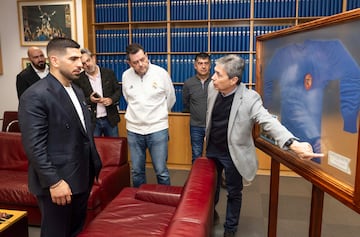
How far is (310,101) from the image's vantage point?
1.37 m

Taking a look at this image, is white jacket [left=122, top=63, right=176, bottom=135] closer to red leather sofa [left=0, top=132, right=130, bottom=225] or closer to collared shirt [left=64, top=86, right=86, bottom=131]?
red leather sofa [left=0, top=132, right=130, bottom=225]

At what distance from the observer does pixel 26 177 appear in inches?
110

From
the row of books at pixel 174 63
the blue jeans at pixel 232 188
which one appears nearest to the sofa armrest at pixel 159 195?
the blue jeans at pixel 232 188

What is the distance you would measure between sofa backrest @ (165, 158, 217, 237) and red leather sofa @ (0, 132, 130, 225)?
1.09 metres

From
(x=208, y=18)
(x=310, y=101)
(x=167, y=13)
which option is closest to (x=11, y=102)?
(x=167, y=13)

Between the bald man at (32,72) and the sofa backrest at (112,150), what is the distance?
106 cm

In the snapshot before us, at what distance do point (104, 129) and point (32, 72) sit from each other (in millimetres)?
990

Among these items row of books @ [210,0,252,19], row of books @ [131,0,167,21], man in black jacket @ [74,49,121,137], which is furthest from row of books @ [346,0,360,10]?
man in black jacket @ [74,49,121,137]

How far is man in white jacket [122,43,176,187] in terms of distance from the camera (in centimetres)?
273

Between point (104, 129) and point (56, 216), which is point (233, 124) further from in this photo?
point (104, 129)

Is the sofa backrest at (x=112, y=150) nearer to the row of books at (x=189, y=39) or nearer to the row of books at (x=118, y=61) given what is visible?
the row of books at (x=118, y=61)

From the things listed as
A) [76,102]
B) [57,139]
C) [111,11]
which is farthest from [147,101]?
[111,11]

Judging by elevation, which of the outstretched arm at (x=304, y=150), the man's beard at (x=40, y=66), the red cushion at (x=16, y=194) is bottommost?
the red cushion at (x=16, y=194)

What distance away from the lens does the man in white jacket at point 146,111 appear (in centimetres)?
273
